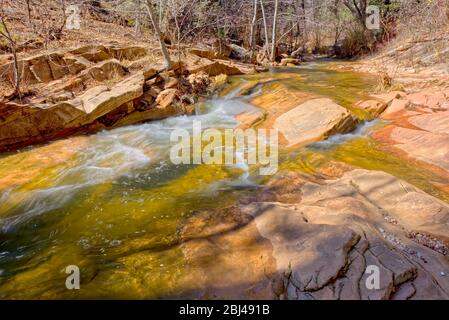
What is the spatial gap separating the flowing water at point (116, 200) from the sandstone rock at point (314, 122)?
210 mm

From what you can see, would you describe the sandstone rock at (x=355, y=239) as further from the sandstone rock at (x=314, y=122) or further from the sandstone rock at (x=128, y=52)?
the sandstone rock at (x=128, y=52)

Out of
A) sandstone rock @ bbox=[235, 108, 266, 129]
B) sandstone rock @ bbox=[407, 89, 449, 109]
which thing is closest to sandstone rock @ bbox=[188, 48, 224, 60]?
sandstone rock @ bbox=[235, 108, 266, 129]

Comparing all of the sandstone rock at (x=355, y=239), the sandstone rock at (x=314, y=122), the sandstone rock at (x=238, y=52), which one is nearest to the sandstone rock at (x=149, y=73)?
the sandstone rock at (x=314, y=122)

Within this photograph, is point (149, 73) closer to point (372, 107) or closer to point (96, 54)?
point (96, 54)

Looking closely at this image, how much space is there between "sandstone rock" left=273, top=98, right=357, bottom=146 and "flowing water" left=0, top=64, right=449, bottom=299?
0.21m

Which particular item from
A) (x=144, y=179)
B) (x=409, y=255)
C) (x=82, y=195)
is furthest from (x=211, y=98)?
(x=409, y=255)

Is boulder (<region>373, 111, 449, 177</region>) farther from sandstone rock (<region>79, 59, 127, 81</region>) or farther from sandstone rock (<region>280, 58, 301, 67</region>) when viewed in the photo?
sandstone rock (<region>280, 58, 301, 67</region>)

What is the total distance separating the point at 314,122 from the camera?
5906 millimetres

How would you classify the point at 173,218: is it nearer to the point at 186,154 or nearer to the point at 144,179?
the point at 144,179

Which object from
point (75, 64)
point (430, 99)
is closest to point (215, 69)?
point (75, 64)

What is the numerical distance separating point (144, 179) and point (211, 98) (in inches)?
177

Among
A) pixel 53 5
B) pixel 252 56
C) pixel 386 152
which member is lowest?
pixel 386 152

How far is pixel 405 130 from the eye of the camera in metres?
5.48

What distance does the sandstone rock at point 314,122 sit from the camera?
5586mm
